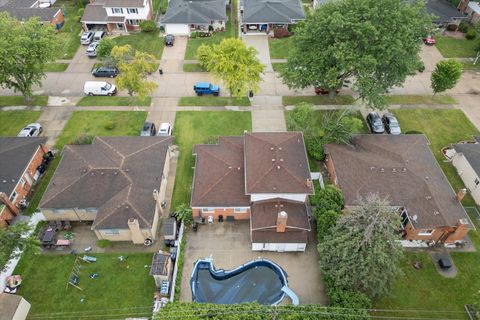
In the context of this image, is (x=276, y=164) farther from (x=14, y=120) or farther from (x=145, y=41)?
(x=145, y=41)

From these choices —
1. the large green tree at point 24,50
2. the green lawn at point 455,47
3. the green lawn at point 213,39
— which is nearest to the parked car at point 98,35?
the large green tree at point 24,50

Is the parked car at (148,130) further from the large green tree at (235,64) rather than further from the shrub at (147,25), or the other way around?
the shrub at (147,25)

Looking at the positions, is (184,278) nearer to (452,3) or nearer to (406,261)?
(406,261)

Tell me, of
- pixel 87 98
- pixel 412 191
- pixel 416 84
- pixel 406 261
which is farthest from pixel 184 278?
pixel 416 84

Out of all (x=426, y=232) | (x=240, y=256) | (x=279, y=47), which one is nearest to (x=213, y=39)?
(x=279, y=47)

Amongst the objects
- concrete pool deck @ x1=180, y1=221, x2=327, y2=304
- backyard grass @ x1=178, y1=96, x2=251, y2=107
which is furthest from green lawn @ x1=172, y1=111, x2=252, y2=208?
concrete pool deck @ x1=180, y1=221, x2=327, y2=304

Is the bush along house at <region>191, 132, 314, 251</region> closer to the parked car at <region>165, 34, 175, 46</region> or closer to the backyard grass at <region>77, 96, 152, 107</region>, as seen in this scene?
the backyard grass at <region>77, 96, 152, 107</region>
